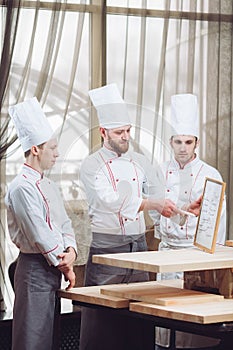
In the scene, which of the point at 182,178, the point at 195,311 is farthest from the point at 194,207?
the point at 195,311

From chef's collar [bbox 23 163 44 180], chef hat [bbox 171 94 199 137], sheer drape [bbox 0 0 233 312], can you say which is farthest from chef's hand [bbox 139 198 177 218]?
chef's collar [bbox 23 163 44 180]

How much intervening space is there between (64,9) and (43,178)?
3.32ft

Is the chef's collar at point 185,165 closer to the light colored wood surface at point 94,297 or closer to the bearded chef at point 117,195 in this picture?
the bearded chef at point 117,195

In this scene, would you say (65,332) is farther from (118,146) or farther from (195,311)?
(195,311)

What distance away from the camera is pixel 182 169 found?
4238mm

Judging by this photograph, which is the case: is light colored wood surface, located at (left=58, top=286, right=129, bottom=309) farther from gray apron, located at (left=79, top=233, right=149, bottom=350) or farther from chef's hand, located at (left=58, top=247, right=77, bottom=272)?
chef's hand, located at (left=58, top=247, right=77, bottom=272)

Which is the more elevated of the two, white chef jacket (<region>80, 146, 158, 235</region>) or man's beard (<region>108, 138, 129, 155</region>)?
man's beard (<region>108, 138, 129, 155</region>)

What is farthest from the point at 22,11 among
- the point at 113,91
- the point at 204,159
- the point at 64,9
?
the point at 204,159

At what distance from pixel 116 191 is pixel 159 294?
1.03 meters

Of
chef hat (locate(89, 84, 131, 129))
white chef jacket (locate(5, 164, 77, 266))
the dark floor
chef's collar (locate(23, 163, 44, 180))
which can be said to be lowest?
the dark floor

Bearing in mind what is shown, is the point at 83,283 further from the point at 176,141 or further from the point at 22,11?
the point at 22,11

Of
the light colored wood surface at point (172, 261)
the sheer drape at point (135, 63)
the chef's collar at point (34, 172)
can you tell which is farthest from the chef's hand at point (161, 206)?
the light colored wood surface at point (172, 261)

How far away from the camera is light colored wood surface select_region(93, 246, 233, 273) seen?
2.76 m

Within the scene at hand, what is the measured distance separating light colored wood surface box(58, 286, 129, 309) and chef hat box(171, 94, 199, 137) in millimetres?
1267
